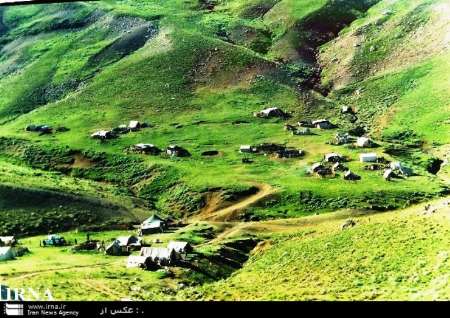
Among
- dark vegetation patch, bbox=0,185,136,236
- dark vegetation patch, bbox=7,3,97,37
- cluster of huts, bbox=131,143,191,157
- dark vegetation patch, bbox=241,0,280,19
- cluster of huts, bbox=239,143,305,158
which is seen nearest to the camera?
dark vegetation patch, bbox=0,185,136,236

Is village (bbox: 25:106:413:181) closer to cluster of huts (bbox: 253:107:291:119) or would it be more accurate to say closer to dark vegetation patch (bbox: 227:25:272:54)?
cluster of huts (bbox: 253:107:291:119)

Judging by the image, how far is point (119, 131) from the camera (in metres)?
45.5

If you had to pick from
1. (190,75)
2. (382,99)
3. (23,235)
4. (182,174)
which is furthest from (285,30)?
(23,235)

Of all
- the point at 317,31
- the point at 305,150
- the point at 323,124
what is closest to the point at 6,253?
the point at 305,150

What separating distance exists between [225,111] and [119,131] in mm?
7662

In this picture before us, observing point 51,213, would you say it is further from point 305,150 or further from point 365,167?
point 365,167

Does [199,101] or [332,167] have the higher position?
[332,167]

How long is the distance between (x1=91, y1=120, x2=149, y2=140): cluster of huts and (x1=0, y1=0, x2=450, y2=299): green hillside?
1.59ft

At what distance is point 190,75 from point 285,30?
1492 centimetres

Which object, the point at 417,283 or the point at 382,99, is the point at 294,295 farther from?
the point at 382,99

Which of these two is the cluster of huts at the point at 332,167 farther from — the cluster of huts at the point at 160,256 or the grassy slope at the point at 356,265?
the cluster of huts at the point at 160,256

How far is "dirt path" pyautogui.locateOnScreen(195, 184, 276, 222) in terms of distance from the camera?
27.1 metres

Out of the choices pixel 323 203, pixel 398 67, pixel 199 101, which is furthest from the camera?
pixel 398 67

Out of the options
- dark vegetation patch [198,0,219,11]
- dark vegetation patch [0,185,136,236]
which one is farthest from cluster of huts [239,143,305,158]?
dark vegetation patch [198,0,219,11]
